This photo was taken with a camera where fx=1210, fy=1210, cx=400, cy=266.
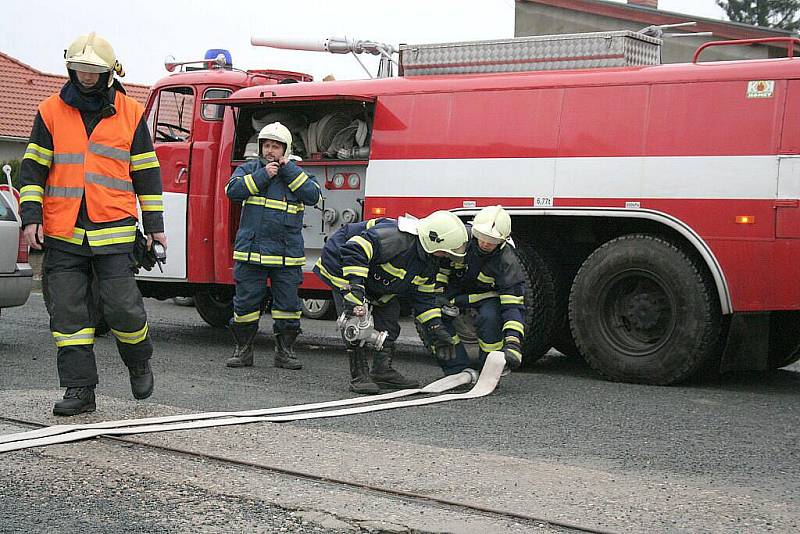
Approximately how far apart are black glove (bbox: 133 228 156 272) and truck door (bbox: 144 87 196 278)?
436 centimetres

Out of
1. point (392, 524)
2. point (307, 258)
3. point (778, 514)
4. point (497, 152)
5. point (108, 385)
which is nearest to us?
point (392, 524)

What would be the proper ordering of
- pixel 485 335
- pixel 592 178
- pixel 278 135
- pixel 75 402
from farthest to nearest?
pixel 278 135 < pixel 592 178 < pixel 485 335 < pixel 75 402

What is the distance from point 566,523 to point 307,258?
6.14 m

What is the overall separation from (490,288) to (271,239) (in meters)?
1.78

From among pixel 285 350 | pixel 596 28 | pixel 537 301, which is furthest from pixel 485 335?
pixel 596 28

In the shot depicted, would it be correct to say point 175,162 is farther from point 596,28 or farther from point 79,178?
point 596,28

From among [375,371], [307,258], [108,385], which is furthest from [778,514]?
[307,258]

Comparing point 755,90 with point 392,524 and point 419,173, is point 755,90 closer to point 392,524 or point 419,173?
point 419,173

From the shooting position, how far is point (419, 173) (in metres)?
9.62

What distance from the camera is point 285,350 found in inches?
362

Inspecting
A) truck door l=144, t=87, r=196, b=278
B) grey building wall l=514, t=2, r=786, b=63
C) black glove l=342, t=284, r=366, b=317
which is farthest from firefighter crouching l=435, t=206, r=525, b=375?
grey building wall l=514, t=2, r=786, b=63

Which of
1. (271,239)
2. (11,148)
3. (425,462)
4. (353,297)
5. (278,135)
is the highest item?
(278,135)

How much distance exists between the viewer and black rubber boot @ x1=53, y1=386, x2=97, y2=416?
20.7 feet

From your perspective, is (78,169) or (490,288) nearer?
(78,169)
